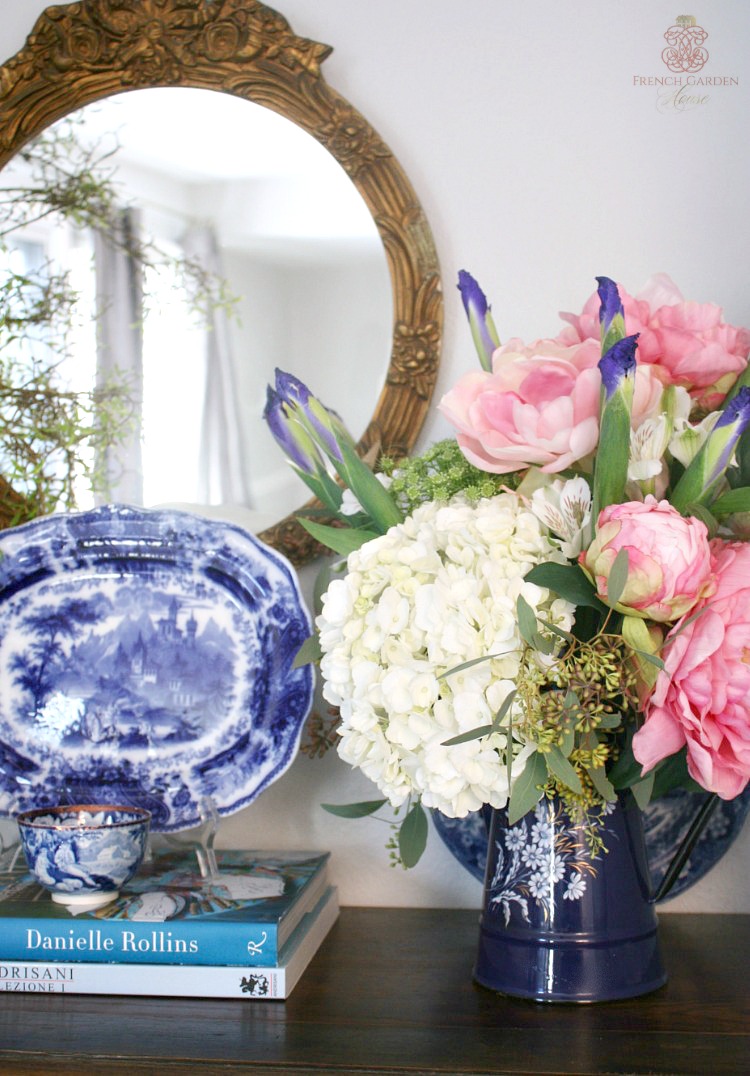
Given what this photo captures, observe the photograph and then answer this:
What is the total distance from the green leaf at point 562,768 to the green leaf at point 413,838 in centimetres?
17

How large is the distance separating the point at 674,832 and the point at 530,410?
1.68ft

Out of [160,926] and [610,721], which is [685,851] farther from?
[160,926]

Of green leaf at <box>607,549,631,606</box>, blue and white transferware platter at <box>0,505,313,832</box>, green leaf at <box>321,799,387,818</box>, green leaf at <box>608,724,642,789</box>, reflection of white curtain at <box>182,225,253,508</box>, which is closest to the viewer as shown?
green leaf at <box>607,549,631,606</box>

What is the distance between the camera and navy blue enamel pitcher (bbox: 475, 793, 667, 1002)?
0.81 m

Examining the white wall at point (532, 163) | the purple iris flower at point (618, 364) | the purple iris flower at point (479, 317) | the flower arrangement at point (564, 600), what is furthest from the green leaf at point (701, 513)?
the white wall at point (532, 163)

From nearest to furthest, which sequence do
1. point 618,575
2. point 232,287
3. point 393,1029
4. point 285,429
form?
point 618,575 < point 393,1029 < point 285,429 < point 232,287

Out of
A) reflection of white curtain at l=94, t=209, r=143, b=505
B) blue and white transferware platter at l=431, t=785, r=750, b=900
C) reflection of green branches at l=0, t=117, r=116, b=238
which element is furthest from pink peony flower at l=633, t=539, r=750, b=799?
reflection of green branches at l=0, t=117, r=116, b=238

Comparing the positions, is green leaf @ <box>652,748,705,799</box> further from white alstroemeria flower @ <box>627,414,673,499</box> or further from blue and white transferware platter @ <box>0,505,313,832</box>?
blue and white transferware platter @ <box>0,505,313,832</box>

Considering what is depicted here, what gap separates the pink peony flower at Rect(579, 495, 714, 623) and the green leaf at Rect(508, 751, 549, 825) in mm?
127

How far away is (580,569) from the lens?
74 centimetres

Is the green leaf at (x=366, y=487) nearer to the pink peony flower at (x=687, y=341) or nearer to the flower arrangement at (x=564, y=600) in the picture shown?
the flower arrangement at (x=564, y=600)

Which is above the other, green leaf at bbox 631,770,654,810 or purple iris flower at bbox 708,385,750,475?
purple iris flower at bbox 708,385,750,475

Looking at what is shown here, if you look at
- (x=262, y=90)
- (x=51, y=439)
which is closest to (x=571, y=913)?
(x=51, y=439)

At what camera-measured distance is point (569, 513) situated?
75cm
